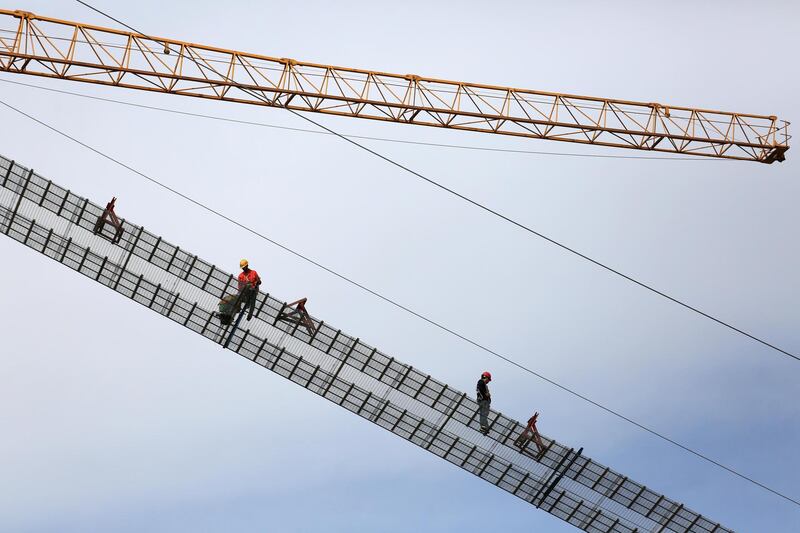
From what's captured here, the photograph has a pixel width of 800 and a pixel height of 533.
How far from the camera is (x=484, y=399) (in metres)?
56.2

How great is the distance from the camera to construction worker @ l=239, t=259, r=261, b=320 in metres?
51.7

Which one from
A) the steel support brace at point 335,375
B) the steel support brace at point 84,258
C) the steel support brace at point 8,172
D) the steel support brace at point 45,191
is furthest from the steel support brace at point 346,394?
the steel support brace at point 8,172

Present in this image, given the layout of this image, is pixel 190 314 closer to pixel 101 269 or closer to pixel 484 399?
pixel 101 269

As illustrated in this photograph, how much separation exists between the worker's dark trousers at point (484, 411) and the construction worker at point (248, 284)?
34.2 ft

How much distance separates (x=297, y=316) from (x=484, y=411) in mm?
8681

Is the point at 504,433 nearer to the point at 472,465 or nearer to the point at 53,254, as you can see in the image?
the point at 472,465

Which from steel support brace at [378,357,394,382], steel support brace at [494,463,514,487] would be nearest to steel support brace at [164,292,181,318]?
steel support brace at [378,357,394,382]

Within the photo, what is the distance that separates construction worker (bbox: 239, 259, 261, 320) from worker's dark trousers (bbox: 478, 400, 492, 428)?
10426 millimetres

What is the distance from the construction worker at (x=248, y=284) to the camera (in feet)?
169

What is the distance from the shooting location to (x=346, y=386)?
56688mm

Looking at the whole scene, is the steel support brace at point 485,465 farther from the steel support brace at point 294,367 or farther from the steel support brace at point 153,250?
the steel support brace at point 153,250

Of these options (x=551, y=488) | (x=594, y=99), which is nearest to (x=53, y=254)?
(x=551, y=488)

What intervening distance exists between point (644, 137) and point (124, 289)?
36544 millimetres

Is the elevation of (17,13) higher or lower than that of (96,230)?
higher
